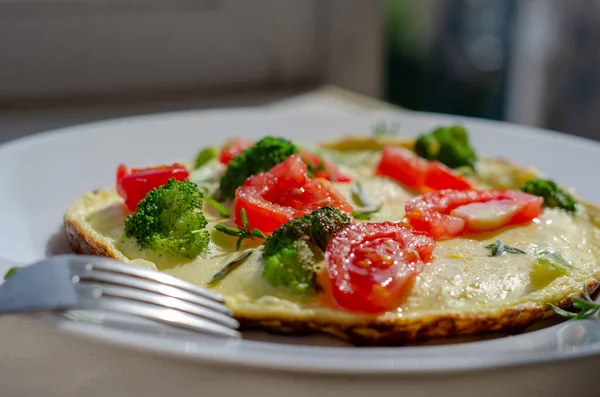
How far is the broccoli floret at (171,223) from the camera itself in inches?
95.9

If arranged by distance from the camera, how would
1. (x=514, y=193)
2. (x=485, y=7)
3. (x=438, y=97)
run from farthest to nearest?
(x=438, y=97) < (x=485, y=7) < (x=514, y=193)

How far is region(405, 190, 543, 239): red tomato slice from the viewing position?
8.72ft

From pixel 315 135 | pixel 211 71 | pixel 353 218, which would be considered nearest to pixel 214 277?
pixel 353 218

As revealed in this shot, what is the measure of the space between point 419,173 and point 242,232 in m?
1.14

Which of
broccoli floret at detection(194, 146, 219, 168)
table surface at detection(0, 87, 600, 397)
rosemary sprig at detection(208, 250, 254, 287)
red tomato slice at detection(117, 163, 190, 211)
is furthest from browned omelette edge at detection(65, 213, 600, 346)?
broccoli floret at detection(194, 146, 219, 168)

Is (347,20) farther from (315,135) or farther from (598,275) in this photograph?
(598,275)

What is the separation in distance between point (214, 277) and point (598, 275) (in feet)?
4.36

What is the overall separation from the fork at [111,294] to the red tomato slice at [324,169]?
115 centimetres

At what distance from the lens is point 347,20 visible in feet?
23.9

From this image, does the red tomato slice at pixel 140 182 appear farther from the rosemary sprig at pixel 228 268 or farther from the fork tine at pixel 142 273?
the fork tine at pixel 142 273

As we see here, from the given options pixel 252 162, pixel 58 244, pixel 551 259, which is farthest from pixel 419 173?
pixel 58 244

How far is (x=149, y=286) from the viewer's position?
193 centimetres

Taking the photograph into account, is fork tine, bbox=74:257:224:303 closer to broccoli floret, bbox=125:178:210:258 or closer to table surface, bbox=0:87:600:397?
table surface, bbox=0:87:600:397

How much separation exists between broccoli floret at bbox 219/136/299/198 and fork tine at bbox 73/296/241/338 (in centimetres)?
107
